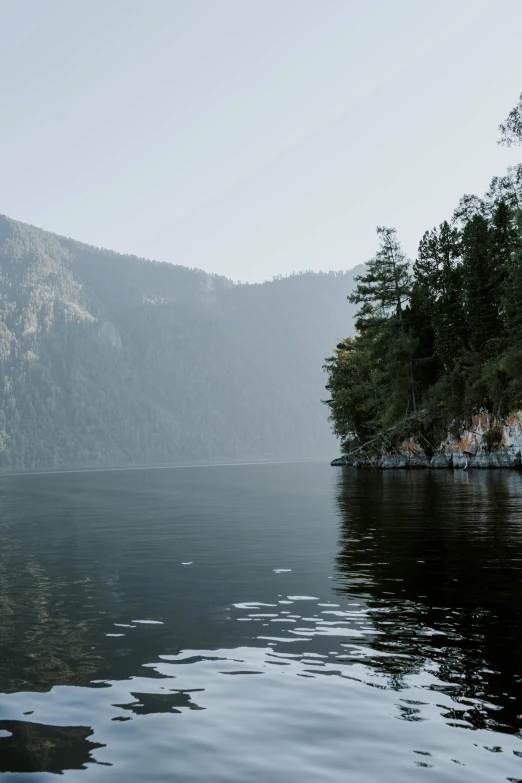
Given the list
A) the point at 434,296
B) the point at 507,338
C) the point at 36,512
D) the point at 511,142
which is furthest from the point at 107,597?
the point at 434,296

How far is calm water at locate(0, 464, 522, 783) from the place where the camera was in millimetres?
6141

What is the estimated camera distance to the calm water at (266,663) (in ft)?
20.1

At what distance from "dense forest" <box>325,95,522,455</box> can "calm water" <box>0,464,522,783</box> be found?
1659 inches

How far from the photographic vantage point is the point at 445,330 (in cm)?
6825

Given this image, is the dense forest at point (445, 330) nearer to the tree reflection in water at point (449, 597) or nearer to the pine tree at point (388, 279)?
the pine tree at point (388, 279)

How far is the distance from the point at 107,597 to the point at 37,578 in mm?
3129

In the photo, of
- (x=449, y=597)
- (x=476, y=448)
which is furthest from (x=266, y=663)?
(x=476, y=448)

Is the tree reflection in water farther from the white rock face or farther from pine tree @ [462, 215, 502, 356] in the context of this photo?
pine tree @ [462, 215, 502, 356]

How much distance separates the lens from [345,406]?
86.6 metres

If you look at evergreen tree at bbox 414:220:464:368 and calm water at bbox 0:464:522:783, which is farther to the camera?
evergreen tree at bbox 414:220:464:368

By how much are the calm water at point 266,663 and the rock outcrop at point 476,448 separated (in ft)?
132

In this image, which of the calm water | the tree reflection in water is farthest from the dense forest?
the calm water

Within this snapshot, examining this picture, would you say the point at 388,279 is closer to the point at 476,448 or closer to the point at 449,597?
the point at 476,448

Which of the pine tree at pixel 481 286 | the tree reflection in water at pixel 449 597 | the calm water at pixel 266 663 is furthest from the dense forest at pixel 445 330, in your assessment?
the calm water at pixel 266 663
